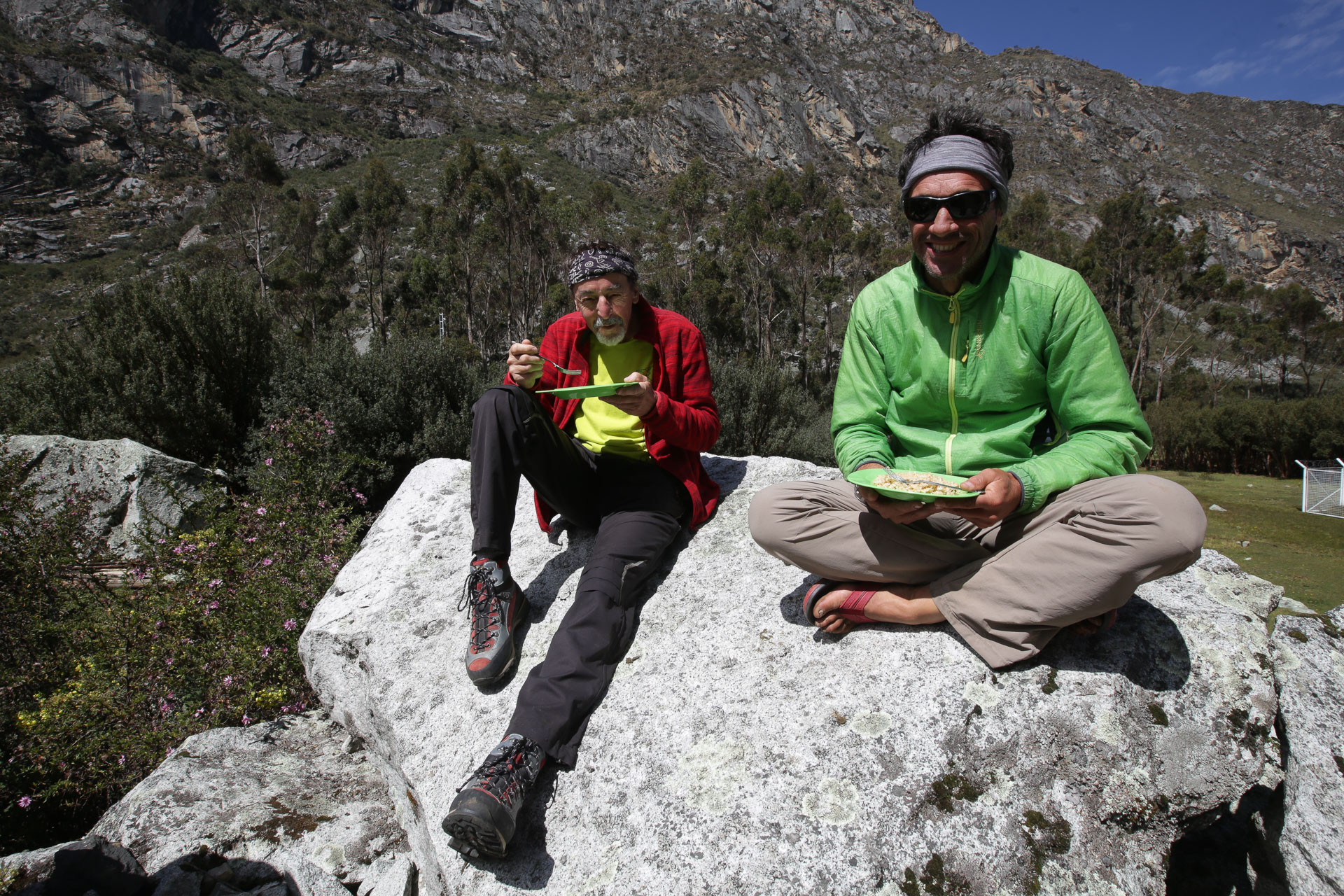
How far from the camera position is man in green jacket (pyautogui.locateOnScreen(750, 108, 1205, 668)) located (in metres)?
1.69

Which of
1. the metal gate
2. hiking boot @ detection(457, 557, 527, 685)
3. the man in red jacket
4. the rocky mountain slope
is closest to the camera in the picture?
the man in red jacket

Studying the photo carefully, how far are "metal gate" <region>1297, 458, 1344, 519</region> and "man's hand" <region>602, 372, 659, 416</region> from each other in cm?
1537

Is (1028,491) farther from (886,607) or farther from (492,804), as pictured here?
(492,804)

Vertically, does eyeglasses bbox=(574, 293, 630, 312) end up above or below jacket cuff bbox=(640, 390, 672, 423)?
above

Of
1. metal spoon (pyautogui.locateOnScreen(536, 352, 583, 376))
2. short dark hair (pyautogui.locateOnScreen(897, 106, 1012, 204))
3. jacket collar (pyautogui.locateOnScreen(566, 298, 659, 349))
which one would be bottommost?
metal spoon (pyautogui.locateOnScreen(536, 352, 583, 376))

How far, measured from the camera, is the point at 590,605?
86.6 inches

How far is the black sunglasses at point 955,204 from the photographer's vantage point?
73.0 inches

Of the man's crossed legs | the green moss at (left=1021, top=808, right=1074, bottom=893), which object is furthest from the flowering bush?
the green moss at (left=1021, top=808, right=1074, bottom=893)

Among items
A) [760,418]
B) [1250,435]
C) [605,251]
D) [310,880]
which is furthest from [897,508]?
[1250,435]

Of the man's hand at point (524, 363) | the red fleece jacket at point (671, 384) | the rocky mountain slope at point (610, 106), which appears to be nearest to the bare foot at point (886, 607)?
the red fleece jacket at point (671, 384)

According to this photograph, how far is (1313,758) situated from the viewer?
1829 mm

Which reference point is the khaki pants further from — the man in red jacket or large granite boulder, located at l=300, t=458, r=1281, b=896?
the man in red jacket

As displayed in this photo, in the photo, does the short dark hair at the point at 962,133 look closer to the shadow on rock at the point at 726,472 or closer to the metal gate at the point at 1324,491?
the shadow on rock at the point at 726,472

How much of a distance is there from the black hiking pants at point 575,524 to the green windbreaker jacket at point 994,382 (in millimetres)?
879
